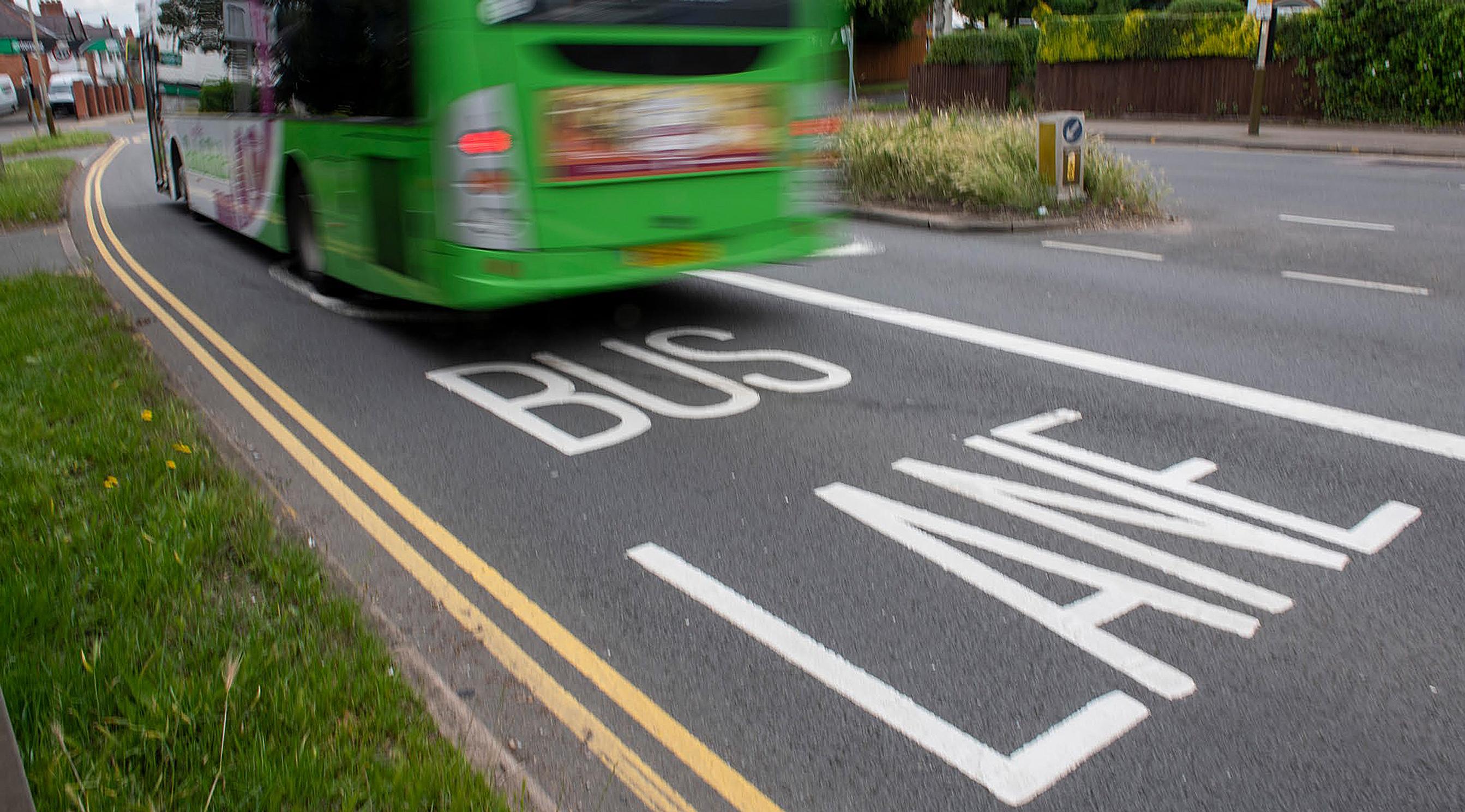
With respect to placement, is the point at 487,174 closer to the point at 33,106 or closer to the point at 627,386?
the point at 627,386

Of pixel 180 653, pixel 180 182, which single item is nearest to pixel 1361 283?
pixel 180 653

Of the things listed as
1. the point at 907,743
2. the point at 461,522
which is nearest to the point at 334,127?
the point at 461,522

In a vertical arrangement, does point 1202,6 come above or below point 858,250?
above

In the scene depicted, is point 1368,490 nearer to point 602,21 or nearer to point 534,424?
point 534,424

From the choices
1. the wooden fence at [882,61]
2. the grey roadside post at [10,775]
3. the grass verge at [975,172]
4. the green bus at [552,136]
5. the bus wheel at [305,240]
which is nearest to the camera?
the grey roadside post at [10,775]

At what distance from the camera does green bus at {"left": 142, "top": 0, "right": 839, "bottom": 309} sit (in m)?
6.43

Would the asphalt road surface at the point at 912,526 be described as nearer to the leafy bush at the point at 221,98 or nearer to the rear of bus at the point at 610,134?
the rear of bus at the point at 610,134

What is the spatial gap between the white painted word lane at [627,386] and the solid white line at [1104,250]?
4.68 m

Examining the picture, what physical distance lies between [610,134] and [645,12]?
0.75m

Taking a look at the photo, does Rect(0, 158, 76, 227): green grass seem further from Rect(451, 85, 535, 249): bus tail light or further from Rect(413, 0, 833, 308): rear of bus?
Rect(413, 0, 833, 308): rear of bus

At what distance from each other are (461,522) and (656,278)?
2887 millimetres

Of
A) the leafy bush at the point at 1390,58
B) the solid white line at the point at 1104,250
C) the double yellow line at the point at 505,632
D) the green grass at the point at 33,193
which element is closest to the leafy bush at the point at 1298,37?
the leafy bush at the point at 1390,58

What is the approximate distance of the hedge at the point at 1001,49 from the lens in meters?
32.2

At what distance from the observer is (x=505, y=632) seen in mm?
3877
